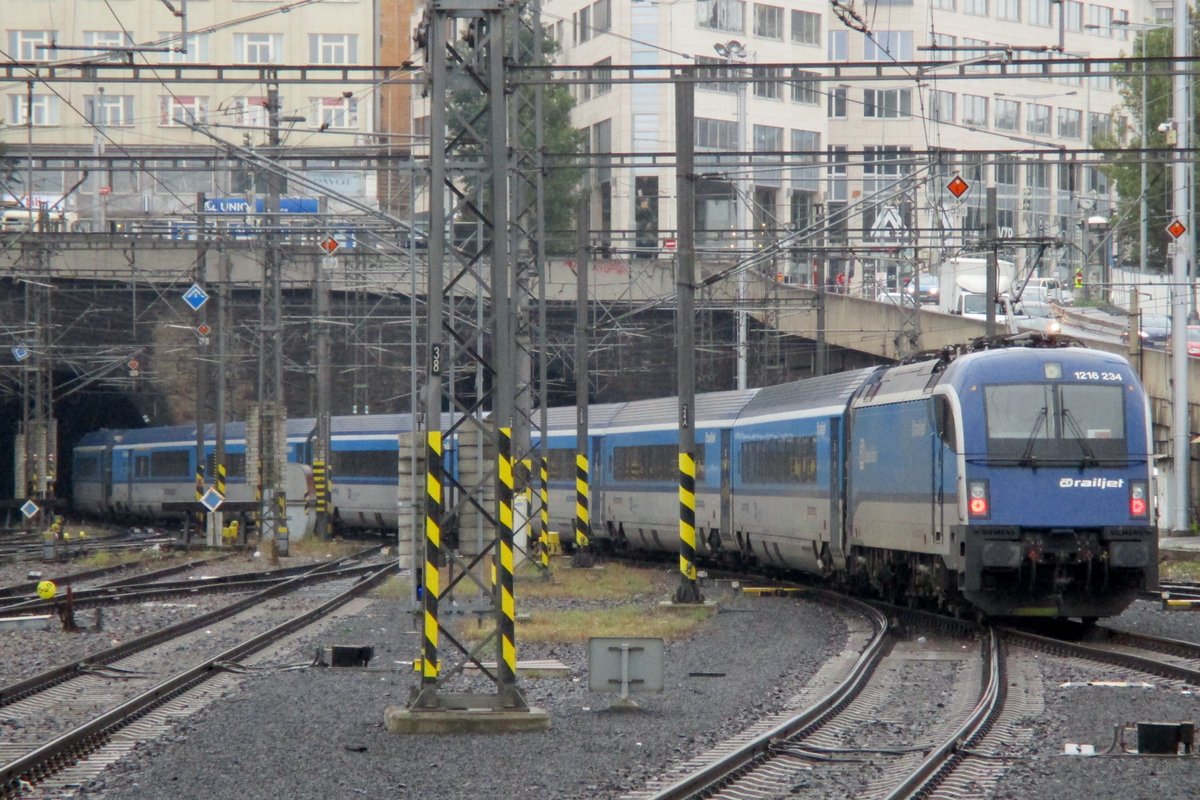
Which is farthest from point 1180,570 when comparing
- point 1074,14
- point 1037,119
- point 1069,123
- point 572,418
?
point 1074,14

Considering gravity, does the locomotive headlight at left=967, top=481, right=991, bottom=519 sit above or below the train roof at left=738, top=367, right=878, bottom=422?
below

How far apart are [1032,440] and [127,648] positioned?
32.6 feet

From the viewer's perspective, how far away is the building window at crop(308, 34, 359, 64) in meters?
77.6

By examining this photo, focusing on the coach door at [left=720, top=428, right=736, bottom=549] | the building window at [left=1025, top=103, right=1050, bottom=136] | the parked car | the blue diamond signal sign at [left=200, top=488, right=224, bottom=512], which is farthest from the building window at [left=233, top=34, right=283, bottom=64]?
the coach door at [left=720, top=428, right=736, bottom=549]

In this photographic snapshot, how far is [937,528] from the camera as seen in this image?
735 inches

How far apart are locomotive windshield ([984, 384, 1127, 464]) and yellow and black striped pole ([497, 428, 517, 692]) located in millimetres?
7148

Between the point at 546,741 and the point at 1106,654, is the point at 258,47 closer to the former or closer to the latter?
the point at 1106,654

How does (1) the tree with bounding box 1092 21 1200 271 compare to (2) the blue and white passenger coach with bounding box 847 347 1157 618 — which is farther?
(1) the tree with bounding box 1092 21 1200 271

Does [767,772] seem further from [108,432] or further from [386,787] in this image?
[108,432]

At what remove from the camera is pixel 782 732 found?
1177cm

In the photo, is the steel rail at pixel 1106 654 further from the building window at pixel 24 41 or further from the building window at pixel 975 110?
the building window at pixel 975 110

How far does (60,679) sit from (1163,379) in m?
31.3

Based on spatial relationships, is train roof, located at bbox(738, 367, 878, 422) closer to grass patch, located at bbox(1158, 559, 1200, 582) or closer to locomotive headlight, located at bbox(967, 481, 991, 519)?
locomotive headlight, located at bbox(967, 481, 991, 519)

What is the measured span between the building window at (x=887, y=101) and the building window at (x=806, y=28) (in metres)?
5.83
